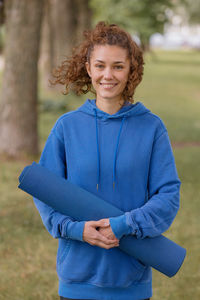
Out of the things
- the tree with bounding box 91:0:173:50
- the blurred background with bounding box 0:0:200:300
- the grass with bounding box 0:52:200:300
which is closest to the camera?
the grass with bounding box 0:52:200:300

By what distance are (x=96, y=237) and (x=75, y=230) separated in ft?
0.34

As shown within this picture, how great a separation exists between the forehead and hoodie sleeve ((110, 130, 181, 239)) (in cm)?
40

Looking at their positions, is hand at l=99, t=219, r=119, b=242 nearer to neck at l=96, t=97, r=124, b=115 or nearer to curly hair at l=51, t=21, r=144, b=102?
neck at l=96, t=97, r=124, b=115

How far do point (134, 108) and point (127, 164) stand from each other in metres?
0.28

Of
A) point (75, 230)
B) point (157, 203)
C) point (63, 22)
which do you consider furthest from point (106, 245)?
point (63, 22)

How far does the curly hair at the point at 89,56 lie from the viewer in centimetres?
258

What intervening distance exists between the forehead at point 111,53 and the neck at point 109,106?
201 millimetres

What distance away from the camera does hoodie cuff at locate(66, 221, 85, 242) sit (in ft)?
7.96

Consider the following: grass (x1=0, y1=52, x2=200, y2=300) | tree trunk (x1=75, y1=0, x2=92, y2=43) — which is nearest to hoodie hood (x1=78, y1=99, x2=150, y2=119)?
grass (x1=0, y1=52, x2=200, y2=300)

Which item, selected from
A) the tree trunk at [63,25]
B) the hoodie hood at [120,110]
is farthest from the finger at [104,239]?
the tree trunk at [63,25]

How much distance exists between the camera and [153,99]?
22.9 metres

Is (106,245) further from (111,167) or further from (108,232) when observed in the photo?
(111,167)

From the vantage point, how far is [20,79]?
9547mm

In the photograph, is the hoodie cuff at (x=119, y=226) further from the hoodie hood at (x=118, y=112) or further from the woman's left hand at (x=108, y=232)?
the hoodie hood at (x=118, y=112)
